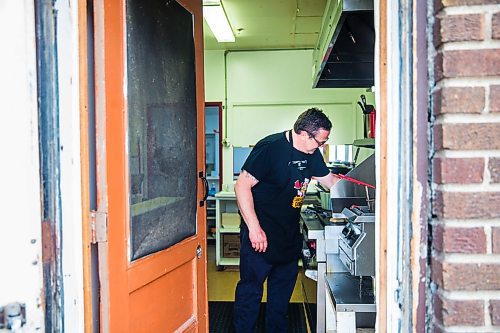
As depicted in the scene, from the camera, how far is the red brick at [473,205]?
1.03 meters

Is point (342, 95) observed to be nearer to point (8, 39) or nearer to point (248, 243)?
point (248, 243)

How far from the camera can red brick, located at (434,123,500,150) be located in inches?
40.3

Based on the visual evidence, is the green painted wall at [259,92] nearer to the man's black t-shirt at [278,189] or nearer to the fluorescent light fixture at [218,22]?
the fluorescent light fixture at [218,22]

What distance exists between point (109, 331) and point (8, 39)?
97 centimetres

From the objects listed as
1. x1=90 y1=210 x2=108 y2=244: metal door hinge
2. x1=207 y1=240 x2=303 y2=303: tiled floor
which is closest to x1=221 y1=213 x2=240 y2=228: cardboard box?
x1=207 y1=240 x2=303 y2=303: tiled floor

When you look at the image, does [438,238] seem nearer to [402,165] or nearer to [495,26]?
[402,165]

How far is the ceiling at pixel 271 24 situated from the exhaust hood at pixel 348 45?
985mm

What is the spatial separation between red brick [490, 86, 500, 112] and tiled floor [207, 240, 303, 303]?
317 cm

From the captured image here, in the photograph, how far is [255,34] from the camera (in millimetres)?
5203

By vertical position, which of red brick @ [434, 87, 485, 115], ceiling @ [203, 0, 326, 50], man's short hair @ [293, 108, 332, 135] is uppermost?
ceiling @ [203, 0, 326, 50]

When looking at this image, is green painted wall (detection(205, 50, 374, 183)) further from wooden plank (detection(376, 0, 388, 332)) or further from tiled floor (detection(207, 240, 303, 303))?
wooden plank (detection(376, 0, 388, 332))

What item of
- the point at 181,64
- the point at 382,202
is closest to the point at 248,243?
the point at 181,64

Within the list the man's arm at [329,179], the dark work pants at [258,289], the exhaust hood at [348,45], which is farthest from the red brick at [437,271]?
the man's arm at [329,179]

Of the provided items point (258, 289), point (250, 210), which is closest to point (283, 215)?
point (250, 210)
